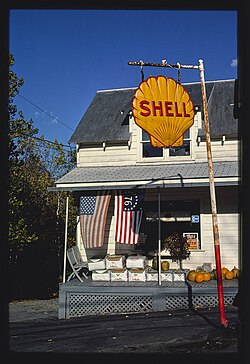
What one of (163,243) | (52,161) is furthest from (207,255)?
(52,161)

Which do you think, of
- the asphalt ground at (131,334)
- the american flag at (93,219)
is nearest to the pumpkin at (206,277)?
the asphalt ground at (131,334)

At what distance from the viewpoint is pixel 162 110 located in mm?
8609

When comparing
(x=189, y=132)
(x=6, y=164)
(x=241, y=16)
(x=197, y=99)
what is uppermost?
(x=197, y=99)

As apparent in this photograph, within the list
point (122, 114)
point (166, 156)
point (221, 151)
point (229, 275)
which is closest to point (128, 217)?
point (229, 275)

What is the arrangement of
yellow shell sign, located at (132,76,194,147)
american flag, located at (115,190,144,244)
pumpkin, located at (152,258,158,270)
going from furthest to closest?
pumpkin, located at (152,258,158,270) → american flag, located at (115,190,144,244) → yellow shell sign, located at (132,76,194,147)

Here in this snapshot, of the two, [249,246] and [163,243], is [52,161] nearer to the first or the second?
[163,243]

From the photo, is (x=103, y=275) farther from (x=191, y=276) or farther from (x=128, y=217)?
(x=191, y=276)

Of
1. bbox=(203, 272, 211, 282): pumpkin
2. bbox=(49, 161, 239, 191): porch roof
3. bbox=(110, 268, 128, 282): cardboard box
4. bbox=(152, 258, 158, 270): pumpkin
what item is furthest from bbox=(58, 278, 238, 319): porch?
bbox=(49, 161, 239, 191): porch roof

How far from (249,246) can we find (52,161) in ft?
67.0

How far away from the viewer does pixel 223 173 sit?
10.5 m

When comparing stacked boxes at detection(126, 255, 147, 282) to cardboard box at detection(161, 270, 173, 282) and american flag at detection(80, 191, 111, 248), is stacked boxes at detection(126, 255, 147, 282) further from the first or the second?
american flag at detection(80, 191, 111, 248)

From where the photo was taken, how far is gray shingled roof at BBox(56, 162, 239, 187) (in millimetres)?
10594

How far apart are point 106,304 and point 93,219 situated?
77.6 inches

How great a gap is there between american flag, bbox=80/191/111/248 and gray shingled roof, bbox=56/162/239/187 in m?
0.44
